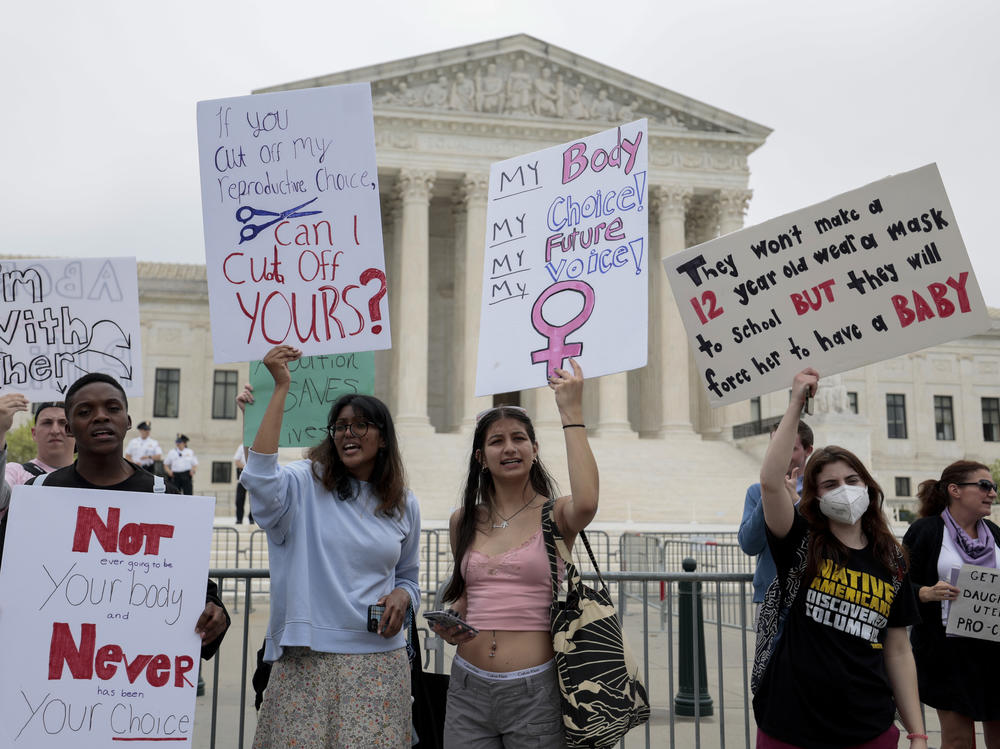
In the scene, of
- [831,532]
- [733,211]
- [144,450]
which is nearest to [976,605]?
[831,532]

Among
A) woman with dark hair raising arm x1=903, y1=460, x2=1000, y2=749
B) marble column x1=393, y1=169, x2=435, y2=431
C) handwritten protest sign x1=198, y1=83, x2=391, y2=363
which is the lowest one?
woman with dark hair raising arm x1=903, y1=460, x2=1000, y2=749

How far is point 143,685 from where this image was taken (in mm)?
3385

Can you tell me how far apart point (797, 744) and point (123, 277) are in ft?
13.5

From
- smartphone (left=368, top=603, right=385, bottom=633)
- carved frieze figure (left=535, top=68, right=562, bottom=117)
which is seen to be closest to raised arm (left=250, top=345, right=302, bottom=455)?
smartphone (left=368, top=603, right=385, bottom=633)

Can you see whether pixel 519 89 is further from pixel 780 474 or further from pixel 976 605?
pixel 780 474

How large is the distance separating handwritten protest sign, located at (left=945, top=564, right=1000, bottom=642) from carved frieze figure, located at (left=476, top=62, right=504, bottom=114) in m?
36.1

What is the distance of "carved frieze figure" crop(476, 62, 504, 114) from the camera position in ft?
129

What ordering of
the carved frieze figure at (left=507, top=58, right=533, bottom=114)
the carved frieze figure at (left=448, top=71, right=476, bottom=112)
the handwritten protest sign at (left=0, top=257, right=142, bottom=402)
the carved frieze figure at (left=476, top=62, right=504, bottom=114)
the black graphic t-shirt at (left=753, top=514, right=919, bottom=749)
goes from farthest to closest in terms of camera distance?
the carved frieze figure at (left=507, top=58, right=533, bottom=114) < the carved frieze figure at (left=476, top=62, right=504, bottom=114) < the carved frieze figure at (left=448, top=71, right=476, bottom=112) < the handwritten protest sign at (left=0, top=257, right=142, bottom=402) < the black graphic t-shirt at (left=753, top=514, right=919, bottom=749)

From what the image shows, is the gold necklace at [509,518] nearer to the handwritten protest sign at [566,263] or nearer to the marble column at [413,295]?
the handwritten protest sign at [566,263]

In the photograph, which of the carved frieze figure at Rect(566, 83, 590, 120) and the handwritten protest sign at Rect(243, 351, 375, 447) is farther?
the carved frieze figure at Rect(566, 83, 590, 120)

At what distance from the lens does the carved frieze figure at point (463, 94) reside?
3913 centimetres

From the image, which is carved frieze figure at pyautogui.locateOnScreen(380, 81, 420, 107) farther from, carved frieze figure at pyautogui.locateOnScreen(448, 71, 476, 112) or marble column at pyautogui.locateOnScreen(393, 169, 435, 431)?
marble column at pyautogui.locateOnScreen(393, 169, 435, 431)

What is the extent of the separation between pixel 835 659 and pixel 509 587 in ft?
4.39

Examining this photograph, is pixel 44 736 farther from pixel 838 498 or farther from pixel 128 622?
pixel 838 498
